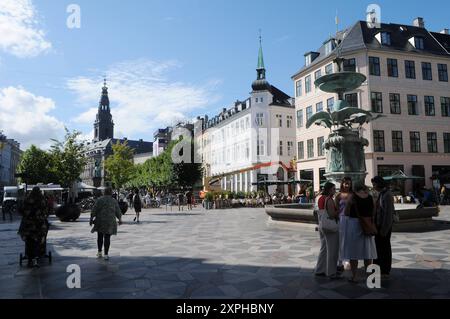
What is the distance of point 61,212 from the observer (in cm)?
1992

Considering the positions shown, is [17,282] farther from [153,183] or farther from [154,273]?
[153,183]

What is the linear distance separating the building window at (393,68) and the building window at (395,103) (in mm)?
2004

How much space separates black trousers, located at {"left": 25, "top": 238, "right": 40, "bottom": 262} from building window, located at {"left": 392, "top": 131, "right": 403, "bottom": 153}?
35754 mm

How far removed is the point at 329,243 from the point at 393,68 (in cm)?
3667

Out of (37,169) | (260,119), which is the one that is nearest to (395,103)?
(260,119)

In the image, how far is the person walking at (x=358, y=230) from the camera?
622cm

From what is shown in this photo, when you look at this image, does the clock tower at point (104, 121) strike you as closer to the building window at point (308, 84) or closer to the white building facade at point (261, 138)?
the white building facade at point (261, 138)

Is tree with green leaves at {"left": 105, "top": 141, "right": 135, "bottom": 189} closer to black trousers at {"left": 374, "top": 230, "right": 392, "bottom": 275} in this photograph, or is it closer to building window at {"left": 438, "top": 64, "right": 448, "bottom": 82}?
building window at {"left": 438, "top": 64, "right": 448, "bottom": 82}

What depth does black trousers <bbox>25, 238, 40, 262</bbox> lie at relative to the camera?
807 centimetres

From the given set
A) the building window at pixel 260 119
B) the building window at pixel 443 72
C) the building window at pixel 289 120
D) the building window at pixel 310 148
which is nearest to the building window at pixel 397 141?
the building window at pixel 443 72

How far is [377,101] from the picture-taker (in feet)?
123

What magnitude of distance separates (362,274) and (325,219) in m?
1.28

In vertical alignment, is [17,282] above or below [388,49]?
below
